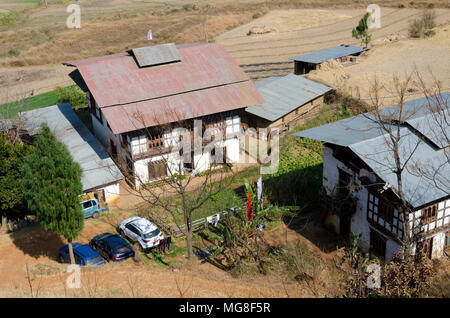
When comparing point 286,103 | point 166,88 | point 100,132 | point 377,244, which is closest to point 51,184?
point 166,88

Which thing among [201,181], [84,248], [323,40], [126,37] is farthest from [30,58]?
[84,248]

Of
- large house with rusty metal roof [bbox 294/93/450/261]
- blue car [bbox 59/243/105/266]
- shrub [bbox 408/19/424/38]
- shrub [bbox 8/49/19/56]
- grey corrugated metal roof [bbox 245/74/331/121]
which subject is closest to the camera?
large house with rusty metal roof [bbox 294/93/450/261]

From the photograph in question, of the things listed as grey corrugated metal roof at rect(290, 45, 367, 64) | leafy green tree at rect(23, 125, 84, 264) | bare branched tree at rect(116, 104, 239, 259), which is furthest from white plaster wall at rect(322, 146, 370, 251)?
grey corrugated metal roof at rect(290, 45, 367, 64)

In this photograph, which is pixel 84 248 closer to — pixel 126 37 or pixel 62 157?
pixel 62 157

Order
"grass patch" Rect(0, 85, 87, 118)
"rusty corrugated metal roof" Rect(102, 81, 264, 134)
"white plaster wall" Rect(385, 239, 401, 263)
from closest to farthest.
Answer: "white plaster wall" Rect(385, 239, 401, 263)
"rusty corrugated metal roof" Rect(102, 81, 264, 134)
"grass patch" Rect(0, 85, 87, 118)

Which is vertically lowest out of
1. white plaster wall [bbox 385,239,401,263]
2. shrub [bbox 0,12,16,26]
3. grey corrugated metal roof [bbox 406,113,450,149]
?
white plaster wall [bbox 385,239,401,263]

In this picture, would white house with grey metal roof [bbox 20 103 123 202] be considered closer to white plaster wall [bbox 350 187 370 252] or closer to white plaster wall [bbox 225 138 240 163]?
white plaster wall [bbox 225 138 240 163]

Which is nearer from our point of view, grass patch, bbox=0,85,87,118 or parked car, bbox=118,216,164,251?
parked car, bbox=118,216,164,251
